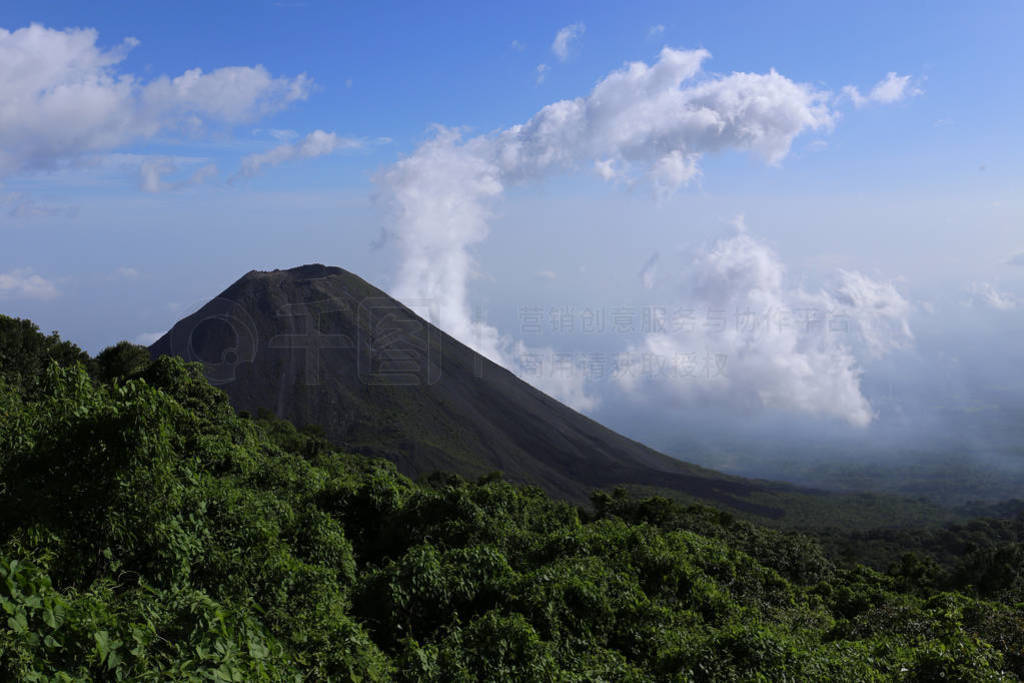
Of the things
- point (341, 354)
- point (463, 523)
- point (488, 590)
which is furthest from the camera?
point (341, 354)

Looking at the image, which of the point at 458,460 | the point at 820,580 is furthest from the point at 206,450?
the point at 458,460

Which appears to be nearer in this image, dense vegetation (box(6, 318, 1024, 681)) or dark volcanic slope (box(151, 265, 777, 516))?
dense vegetation (box(6, 318, 1024, 681))

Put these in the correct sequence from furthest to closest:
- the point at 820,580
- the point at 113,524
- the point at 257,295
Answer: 1. the point at 257,295
2. the point at 820,580
3. the point at 113,524

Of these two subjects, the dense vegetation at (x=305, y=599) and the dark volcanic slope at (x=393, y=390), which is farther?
the dark volcanic slope at (x=393, y=390)

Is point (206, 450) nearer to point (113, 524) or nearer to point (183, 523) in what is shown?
point (183, 523)
